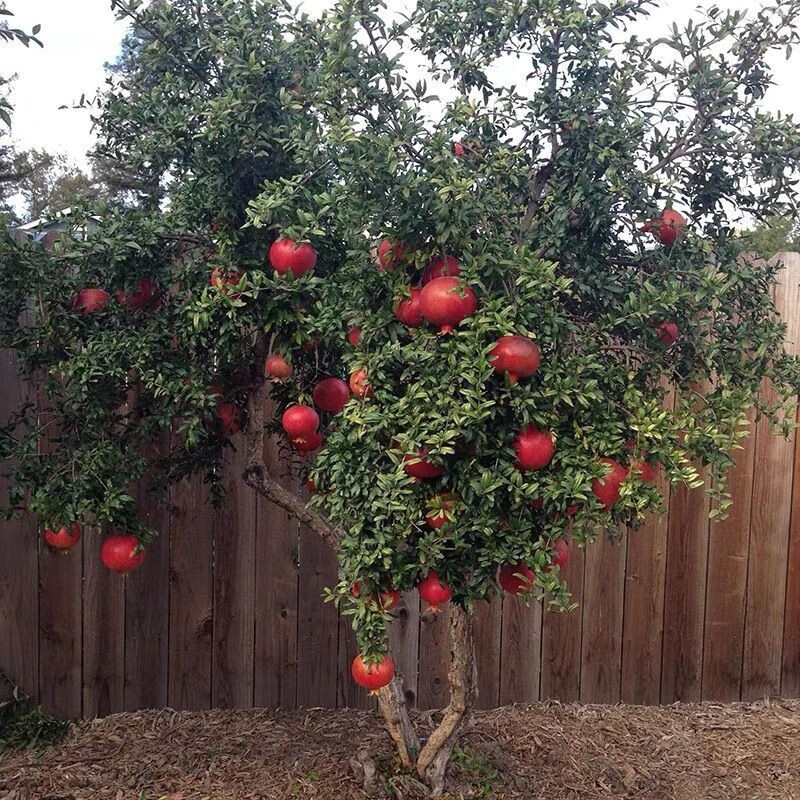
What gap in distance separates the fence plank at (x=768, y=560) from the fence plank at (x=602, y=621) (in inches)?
24.1

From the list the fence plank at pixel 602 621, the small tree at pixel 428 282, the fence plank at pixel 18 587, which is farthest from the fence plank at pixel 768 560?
the fence plank at pixel 18 587

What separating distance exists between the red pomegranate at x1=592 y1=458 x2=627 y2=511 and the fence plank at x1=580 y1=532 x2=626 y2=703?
1.81 meters

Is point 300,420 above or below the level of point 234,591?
above

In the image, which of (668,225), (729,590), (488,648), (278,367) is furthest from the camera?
(729,590)

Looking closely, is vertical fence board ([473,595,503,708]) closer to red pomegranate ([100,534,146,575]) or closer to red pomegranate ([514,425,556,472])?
red pomegranate ([100,534,146,575])

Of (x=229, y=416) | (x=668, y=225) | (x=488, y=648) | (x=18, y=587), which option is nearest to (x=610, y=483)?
(x=668, y=225)

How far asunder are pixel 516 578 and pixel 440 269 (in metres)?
0.82

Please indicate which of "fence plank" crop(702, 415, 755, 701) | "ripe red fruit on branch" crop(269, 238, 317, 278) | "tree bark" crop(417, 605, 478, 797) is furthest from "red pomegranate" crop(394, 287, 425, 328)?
"fence plank" crop(702, 415, 755, 701)

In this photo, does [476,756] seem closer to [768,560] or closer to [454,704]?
[454,704]

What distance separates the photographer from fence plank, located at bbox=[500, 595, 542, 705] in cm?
388

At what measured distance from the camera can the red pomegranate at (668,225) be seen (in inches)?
92.7

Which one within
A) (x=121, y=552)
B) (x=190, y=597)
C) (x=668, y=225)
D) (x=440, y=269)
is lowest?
(x=190, y=597)

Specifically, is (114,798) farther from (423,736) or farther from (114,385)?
(114,385)

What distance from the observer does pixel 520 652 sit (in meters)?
3.90
